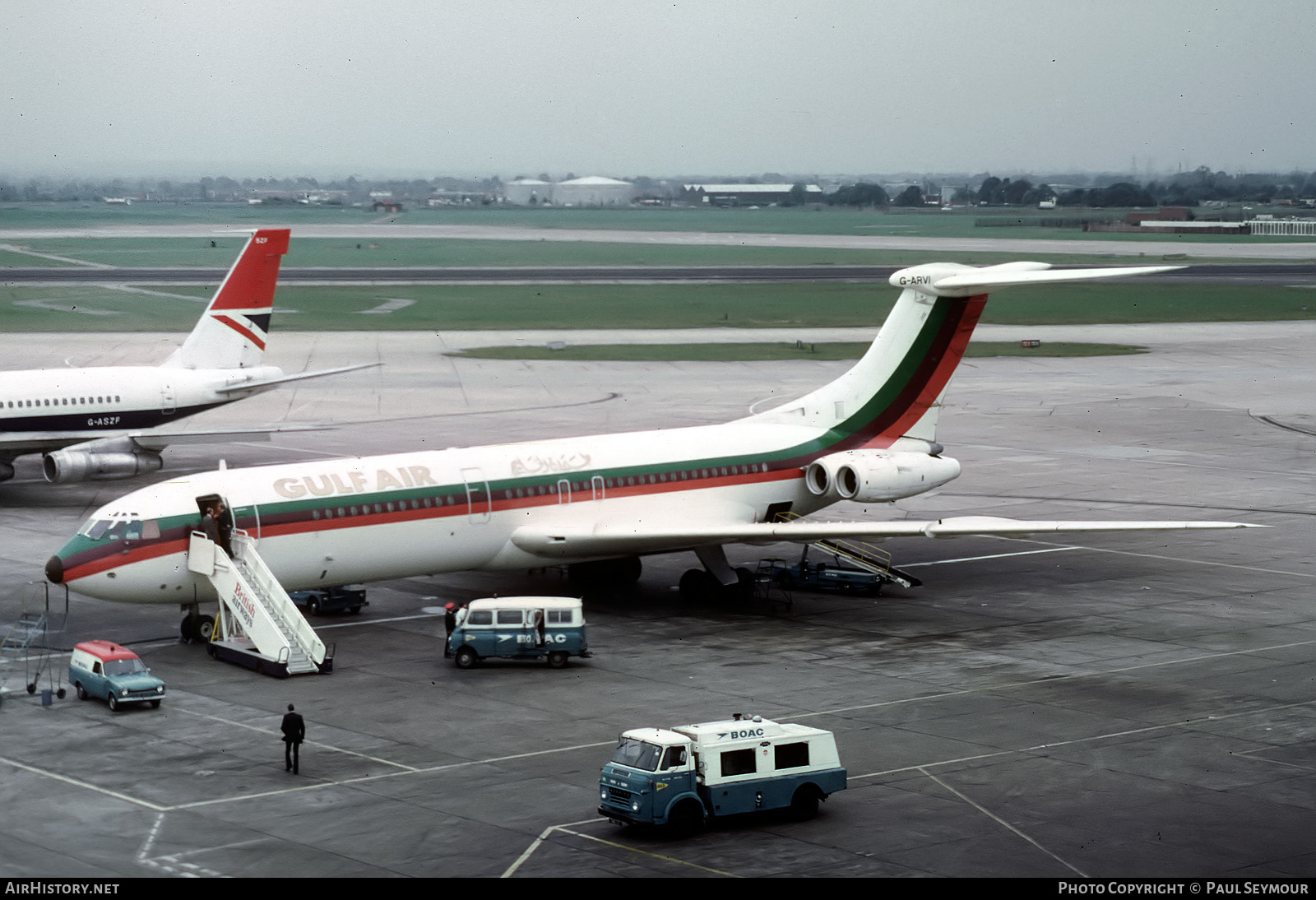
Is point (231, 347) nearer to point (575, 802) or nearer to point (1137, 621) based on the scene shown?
point (1137, 621)

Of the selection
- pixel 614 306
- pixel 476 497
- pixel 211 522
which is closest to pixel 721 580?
pixel 476 497

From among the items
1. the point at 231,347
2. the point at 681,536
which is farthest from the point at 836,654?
the point at 231,347

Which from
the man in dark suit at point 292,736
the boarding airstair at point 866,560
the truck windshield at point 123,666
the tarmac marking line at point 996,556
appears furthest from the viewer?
the tarmac marking line at point 996,556

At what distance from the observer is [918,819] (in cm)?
2455

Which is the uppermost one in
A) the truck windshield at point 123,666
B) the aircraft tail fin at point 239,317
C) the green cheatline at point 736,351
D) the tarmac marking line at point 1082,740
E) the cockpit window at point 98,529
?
the aircraft tail fin at point 239,317

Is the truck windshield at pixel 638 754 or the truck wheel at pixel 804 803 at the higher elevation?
the truck windshield at pixel 638 754

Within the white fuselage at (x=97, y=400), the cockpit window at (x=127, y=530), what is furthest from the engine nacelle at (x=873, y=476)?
the white fuselage at (x=97, y=400)

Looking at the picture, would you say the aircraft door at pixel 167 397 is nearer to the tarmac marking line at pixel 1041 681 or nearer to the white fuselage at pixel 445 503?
the white fuselage at pixel 445 503

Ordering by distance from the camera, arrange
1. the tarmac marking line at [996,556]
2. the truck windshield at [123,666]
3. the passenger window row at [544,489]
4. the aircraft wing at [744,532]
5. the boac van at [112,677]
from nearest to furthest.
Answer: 1. the boac van at [112,677]
2. the truck windshield at [123,666]
3. the passenger window row at [544,489]
4. the aircraft wing at [744,532]
5. the tarmac marking line at [996,556]

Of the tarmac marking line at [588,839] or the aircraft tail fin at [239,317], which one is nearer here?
the tarmac marking line at [588,839]

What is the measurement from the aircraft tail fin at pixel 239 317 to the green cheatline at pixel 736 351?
104 ft

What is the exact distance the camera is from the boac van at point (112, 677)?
31.0 metres

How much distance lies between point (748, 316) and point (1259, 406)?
4567 centimetres

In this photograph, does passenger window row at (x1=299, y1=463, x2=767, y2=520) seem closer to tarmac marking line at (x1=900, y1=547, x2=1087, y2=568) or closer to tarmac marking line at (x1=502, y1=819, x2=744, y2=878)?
tarmac marking line at (x1=900, y1=547, x2=1087, y2=568)
